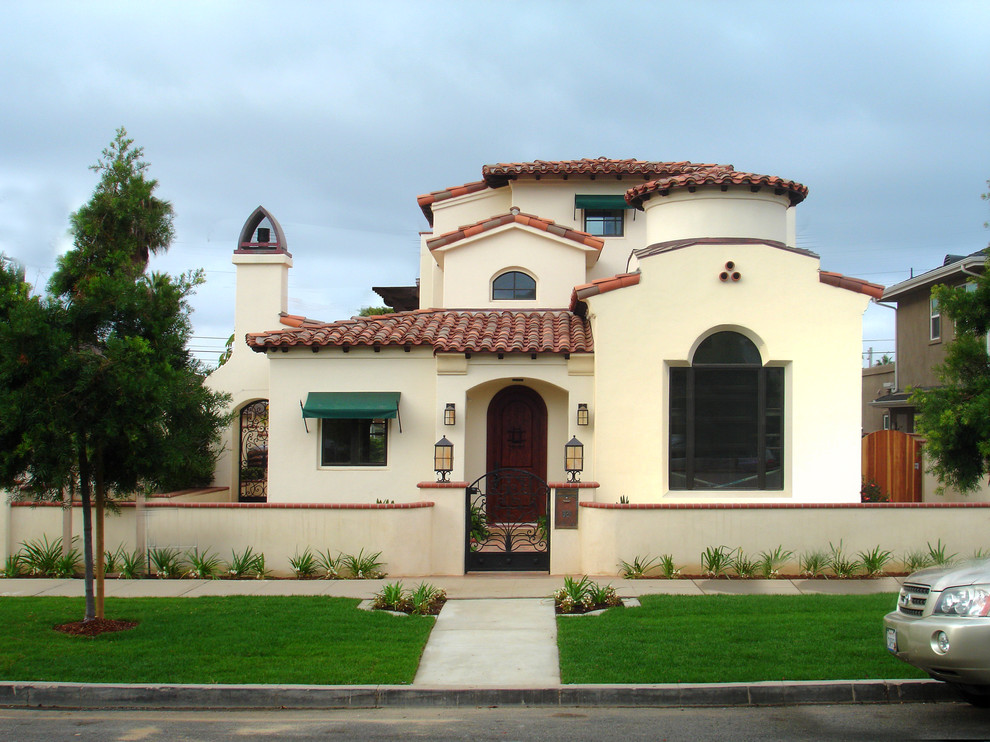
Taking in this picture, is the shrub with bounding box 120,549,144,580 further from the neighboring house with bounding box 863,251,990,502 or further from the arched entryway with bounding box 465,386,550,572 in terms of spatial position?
the neighboring house with bounding box 863,251,990,502

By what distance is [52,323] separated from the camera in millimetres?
9320

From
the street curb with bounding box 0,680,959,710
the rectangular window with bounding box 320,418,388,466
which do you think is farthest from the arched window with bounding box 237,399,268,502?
the street curb with bounding box 0,680,959,710

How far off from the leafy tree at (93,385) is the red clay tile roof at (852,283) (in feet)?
33.8

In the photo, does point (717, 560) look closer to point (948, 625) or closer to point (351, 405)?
point (948, 625)

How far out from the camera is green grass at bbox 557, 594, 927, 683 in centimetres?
820

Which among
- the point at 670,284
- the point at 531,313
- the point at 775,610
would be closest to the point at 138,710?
the point at 775,610

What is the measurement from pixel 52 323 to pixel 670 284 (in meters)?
9.59

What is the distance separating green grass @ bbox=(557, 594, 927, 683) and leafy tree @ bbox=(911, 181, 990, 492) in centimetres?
193

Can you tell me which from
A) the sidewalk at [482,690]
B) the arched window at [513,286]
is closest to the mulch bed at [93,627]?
the sidewalk at [482,690]

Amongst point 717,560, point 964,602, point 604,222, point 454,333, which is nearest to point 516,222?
point 604,222

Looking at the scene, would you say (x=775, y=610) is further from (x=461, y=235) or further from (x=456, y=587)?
(x=461, y=235)

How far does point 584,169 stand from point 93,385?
45.9 feet

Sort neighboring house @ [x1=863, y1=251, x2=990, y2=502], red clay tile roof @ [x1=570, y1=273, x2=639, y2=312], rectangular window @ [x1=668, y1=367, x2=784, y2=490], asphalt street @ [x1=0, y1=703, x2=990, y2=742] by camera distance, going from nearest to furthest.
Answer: asphalt street @ [x1=0, y1=703, x2=990, y2=742], red clay tile roof @ [x1=570, y1=273, x2=639, y2=312], rectangular window @ [x1=668, y1=367, x2=784, y2=490], neighboring house @ [x1=863, y1=251, x2=990, y2=502]

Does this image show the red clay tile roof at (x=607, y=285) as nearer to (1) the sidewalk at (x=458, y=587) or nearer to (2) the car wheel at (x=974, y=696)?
(1) the sidewalk at (x=458, y=587)
